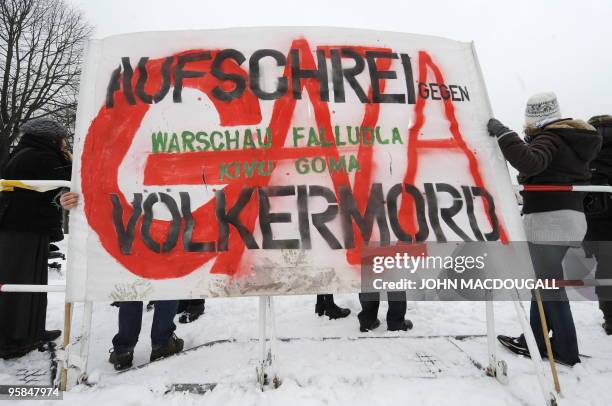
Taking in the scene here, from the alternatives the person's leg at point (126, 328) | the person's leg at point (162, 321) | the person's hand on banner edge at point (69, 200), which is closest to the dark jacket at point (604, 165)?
the person's leg at point (162, 321)

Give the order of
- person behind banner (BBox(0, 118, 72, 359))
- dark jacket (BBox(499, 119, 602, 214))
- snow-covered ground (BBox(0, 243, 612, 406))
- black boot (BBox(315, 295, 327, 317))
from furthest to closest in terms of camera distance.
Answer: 1. black boot (BBox(315, 295, 327, 317))
2. person behind banner (BBox(0, 118, 72, 359))
3. dark jacket (BBox(499, 119, 602, 214))
4. snow-covered ground (BBox(0, 243, 612, 406))

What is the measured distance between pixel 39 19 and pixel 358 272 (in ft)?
71.7

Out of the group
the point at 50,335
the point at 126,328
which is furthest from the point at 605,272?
the point at 50,335

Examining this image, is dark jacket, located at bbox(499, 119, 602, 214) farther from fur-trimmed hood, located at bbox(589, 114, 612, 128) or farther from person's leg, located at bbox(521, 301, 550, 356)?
fur-trimmed hood, located at bbox(589, 114, 612, 128)

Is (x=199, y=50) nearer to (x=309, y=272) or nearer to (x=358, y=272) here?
(x=309, y=272)

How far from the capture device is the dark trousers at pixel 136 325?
2.53m

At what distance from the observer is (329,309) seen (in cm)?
362

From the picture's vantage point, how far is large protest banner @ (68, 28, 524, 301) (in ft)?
6.87

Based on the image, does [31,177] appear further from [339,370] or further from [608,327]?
[608,327]

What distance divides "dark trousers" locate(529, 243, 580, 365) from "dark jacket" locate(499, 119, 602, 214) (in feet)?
1.03

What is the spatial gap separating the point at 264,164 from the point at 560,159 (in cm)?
205

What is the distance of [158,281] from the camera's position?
6.79ft

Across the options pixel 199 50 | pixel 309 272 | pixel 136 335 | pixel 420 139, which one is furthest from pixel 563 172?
pixel 136 335

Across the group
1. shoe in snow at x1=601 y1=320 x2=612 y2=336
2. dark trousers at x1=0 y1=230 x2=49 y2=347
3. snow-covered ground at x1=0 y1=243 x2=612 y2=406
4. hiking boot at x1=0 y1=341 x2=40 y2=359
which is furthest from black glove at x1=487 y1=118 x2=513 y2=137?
hiking boot at x1=0 y1=341 x2=40 y2=359
